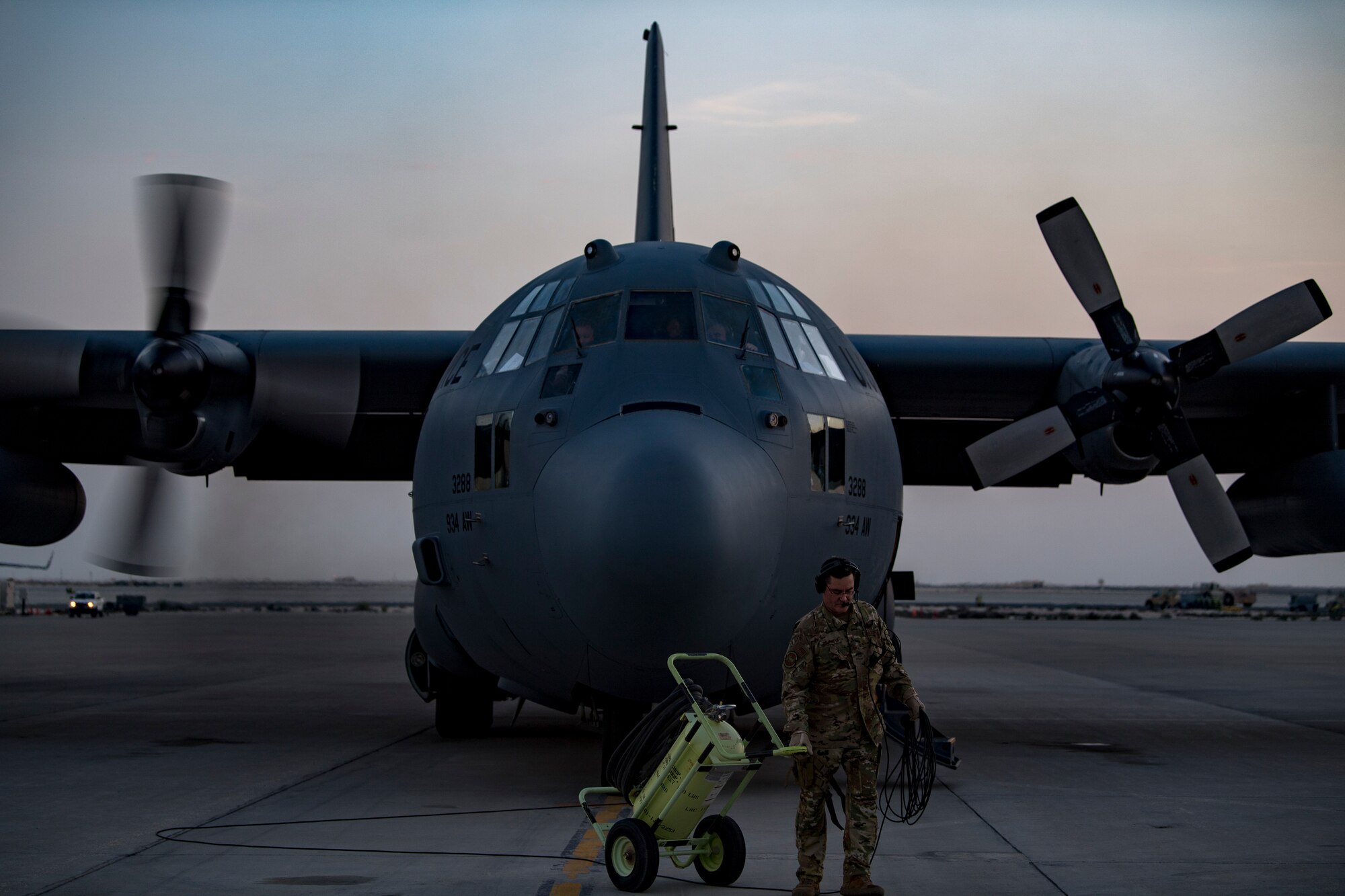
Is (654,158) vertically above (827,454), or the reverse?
(654,158)

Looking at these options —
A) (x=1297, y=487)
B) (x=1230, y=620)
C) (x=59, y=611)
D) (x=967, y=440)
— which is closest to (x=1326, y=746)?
(x=1297, y=487)

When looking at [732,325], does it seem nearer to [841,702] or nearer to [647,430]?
[647,430]

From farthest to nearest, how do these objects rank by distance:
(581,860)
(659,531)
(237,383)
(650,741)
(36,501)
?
(36,501), (237,383), (659,531), (581,860), (650,741)

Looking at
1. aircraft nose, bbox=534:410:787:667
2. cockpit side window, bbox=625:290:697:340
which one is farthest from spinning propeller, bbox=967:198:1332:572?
aircraft nose, bbox=534:410:787:667

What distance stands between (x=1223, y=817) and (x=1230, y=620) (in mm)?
60569

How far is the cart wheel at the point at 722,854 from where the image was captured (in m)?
6.38

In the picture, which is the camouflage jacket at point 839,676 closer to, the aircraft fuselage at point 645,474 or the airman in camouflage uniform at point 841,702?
the airman in camouflage uniform at point 841,702

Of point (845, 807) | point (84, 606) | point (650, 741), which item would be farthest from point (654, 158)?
point (84, 606)

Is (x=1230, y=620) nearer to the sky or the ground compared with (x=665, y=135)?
nearer to the ground

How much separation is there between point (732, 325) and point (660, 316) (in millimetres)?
506

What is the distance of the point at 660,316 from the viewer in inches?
352

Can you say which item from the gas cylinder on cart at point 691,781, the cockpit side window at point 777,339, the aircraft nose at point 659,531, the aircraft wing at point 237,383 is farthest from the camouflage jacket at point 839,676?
the aircraft wing at point 237,383

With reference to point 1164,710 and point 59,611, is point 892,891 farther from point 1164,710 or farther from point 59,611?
point 59,611

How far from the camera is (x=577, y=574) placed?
7.66m
